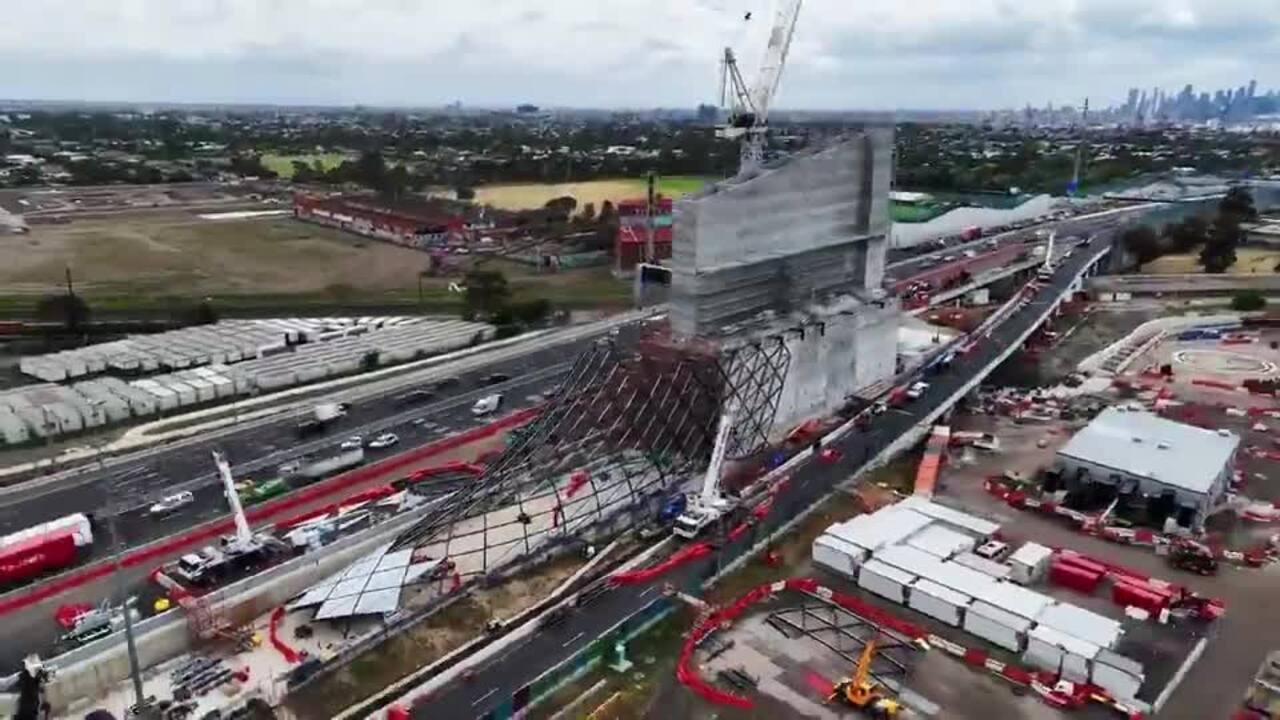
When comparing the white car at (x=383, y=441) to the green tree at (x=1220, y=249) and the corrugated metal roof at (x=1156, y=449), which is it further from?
the green tree at (x=1220, y=249)

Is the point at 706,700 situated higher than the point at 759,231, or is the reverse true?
the point at 759,231

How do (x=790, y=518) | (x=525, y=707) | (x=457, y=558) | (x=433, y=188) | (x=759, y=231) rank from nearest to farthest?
(x=525, y=707) → (x=457, y=558) → (x=790, y=518) → (x=759, y=231) → (x=433, y=188)

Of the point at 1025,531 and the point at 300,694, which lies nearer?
the point at 300,694

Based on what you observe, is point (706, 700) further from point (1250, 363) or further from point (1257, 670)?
point (1250, 363)

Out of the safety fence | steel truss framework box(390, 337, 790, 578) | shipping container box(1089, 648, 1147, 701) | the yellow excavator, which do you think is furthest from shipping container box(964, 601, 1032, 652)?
steel truss framework box(390, 337, 790, 578)

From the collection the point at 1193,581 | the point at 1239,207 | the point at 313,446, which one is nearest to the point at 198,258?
the point at 313,446

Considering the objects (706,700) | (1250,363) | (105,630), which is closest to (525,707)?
(706,700)

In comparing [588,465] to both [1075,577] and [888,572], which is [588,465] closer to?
[888,572]

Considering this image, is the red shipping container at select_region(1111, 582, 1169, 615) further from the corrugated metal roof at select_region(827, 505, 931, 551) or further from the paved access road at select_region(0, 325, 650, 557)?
the paved access road at select_region(0, 325, 650, 557)
